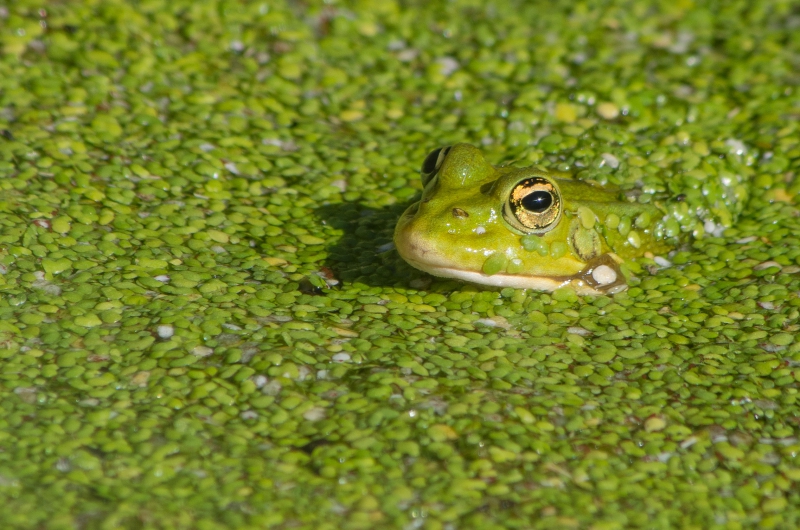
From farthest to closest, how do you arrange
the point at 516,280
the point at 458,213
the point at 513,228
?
1. the point at 516,280
2. the point at 513,228
3. the point at 458,213

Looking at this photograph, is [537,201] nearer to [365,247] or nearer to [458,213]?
[458,213]

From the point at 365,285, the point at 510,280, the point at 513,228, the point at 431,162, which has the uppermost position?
the point at 431,162

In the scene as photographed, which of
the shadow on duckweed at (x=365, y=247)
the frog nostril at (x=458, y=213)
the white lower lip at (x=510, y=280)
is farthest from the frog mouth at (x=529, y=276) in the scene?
the shadow on duckweed at (x=365, y=247)

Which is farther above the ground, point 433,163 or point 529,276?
point 433,163

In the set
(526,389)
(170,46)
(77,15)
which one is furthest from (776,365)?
(77,15)

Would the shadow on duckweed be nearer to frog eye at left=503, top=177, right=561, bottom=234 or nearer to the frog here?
the frog

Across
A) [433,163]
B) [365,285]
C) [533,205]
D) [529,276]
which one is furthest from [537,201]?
[365,285]

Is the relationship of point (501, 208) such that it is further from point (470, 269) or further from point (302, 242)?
point (302, 242)

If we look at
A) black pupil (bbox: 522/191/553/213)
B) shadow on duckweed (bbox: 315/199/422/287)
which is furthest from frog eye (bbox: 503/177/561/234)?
shadow on duckweed (bbox: 315/199/422/287)
